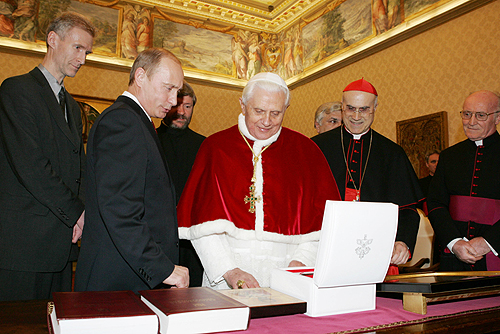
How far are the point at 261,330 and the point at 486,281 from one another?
98 centimetres

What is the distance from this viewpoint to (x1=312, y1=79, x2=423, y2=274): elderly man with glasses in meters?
2.89

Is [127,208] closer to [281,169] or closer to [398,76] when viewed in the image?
[281,169]

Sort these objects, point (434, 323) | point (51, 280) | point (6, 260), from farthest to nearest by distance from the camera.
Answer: point (51, 280), point (6, 260), point (434, 323)

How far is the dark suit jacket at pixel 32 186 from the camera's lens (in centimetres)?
225

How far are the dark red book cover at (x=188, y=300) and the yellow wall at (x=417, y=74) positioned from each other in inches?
253

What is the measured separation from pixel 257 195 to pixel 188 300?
1.20 metres

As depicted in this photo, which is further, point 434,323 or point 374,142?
point 374,142

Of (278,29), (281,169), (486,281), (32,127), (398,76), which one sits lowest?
(486,281)

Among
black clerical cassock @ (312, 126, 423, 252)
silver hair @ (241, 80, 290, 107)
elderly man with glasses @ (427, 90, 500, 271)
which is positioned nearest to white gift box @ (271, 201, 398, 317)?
silver hair @ (241, 80, 290, 107)

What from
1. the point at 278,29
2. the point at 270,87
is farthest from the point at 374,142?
the point at 278,29

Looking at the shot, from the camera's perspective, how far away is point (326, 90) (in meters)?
9.70

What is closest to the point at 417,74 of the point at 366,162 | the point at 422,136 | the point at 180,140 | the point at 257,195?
the point at 422,136

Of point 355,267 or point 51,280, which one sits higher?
point 355,267

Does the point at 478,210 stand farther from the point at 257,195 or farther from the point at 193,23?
the point at 193,23
